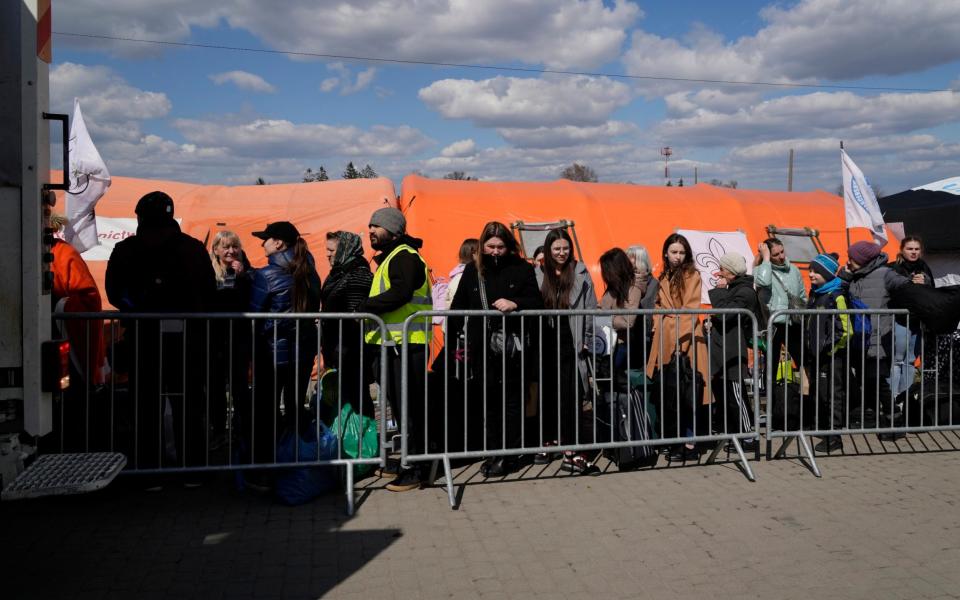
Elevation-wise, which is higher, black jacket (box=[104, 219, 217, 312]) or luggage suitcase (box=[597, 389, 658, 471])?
black jacket (box=[104, 219, 217, 312])

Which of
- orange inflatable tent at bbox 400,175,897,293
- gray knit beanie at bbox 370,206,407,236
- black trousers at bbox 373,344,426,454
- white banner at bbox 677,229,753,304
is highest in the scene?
orange inflatable tent at bbox 400,175,897,293

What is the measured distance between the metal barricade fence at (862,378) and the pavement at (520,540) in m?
0.74

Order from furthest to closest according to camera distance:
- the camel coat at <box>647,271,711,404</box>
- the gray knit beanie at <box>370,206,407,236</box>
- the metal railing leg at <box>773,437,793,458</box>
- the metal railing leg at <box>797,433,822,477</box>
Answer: the metal railing leg at <box>773,437,793,458</box>
the camel coat at <box>647,271,711,404</box>
the metal railing leg at <box>797,433,822,477</box>
the gray knit beanie at <box>370,206,407,236</box>

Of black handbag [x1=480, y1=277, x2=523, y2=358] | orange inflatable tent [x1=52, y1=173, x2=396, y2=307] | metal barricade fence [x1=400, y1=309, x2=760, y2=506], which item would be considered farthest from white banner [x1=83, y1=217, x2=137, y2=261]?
black handbag [x1=480, y1=277, x2=523, y2=358]

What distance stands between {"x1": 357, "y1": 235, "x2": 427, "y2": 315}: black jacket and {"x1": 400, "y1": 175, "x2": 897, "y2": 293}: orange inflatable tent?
520cm

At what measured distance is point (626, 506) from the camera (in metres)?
5.80

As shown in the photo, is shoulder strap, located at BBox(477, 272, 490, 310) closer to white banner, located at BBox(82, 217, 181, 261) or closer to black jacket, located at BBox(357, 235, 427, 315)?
black jacket, located at BBox(357, 235, 427, 315)

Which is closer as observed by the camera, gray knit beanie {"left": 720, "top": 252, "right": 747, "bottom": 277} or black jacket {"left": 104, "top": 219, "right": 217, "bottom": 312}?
black jacket {"left": 104, "top": 219, "right": 217, "bottom": 312}

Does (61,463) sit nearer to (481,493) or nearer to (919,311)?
(481,493)

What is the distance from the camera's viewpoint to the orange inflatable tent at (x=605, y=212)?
11969 millimetres

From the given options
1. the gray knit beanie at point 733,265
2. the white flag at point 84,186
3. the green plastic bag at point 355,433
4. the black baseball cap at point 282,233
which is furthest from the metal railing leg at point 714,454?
the white flag at point 84,186

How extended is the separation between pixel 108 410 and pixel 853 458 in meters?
6.04

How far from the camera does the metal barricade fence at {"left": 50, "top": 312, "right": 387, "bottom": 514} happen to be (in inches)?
228

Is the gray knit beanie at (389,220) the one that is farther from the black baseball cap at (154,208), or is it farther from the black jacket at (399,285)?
the black baseball cap at (154,208)
